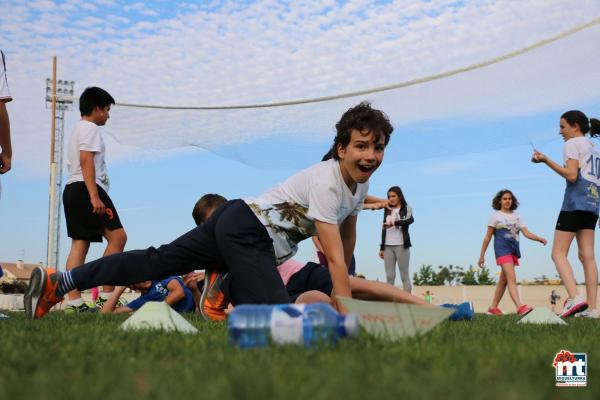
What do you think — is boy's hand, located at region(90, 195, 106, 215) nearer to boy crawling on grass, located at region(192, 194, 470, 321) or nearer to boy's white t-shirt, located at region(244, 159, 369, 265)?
boy crawling on grass, located at region(192, 194, 470, 321)

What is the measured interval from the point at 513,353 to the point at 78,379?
1.58 meters

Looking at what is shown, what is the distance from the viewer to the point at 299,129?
437 inches

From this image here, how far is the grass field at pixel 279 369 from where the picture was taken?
1.70m

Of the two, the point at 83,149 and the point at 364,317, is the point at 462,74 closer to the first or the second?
the point at 83,149

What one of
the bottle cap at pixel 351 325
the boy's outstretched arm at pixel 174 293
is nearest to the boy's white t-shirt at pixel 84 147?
the boy's outstretched arm at pixel 174 293

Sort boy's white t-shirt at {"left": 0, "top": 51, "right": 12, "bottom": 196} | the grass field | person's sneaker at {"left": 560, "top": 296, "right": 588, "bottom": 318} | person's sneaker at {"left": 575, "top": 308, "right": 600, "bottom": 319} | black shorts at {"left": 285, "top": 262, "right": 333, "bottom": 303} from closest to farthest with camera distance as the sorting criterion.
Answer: the grass field < boy's white t-shirt at {"left": 0, "top": 51, "right": 12, "bottom": 196} < black shorts at {"left": 285, "top": 262, "right": 333, "bottom": 303} < person's sneaker at {"left": 575, "top": 308, "right": 600, "bottom": 319} < person's sneaker at {"left": 560, "top": 296, "right": 588, "bottom": 318}

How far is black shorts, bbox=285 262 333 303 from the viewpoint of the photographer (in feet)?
18.3

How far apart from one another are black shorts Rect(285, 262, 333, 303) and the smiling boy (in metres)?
0.56

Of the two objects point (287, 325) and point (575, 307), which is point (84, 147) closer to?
point (287, 325)

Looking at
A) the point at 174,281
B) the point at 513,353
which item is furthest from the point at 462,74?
the point at 513,353

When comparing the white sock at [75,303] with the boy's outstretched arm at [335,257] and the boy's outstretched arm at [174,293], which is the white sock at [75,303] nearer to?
the boy's outstretched arm at [174,293]

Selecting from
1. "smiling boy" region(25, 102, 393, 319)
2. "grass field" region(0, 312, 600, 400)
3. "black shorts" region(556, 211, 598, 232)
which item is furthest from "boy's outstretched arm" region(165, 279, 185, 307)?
"grass field" region(0, 312, 600, 400)

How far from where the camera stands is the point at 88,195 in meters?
7.30

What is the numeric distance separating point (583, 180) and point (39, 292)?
236 inches
